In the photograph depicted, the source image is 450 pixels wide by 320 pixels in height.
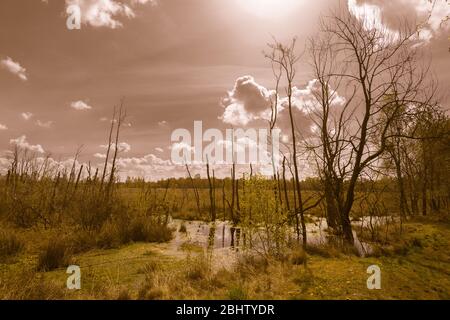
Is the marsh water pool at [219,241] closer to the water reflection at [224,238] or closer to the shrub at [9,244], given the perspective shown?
the water reflection at [224,238]

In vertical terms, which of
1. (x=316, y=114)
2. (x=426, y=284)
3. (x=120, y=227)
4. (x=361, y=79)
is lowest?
(x=426, y=284)

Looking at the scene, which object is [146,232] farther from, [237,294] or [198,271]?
[237,294]

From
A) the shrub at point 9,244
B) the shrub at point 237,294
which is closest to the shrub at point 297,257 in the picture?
the shrub at point 237,294

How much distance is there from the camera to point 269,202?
884 cm

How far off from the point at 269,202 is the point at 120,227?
699cm

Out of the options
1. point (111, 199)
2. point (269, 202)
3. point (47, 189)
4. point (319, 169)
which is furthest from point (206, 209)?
point (269, 202)

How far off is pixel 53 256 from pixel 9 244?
7.95ft

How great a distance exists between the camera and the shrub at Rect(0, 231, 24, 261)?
31.2ft

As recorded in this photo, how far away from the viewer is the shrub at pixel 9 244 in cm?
951

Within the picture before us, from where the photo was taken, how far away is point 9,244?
972cm

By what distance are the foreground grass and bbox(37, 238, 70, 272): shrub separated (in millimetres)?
334

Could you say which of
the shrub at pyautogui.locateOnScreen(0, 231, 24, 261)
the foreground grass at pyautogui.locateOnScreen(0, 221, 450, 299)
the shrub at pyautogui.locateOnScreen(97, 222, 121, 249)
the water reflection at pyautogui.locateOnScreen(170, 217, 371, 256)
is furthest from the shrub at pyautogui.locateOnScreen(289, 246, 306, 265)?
the shrub at pyautogui.locateOnScreen(0, 231, 24, 261)

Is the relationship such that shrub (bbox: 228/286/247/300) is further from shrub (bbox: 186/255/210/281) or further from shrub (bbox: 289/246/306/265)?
shrub (bbox: 289/246/306/265)
